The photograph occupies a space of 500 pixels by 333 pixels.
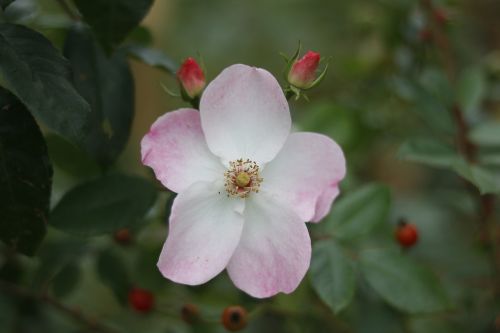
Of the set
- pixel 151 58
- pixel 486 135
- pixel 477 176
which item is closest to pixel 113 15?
pixel 151 58

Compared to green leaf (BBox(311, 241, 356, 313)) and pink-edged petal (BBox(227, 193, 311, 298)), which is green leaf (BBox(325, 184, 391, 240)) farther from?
pink-edged petal (BBox(227, 193, 311, 298))

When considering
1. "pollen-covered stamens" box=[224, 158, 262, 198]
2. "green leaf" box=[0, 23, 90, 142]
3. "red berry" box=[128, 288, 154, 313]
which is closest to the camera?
"green leaf" box=[0, 23, 90, 142]

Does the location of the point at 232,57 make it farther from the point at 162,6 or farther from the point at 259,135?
the point at 259,135

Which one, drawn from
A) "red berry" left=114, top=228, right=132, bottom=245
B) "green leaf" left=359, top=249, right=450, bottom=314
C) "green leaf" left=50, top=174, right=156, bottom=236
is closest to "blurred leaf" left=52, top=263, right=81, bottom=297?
"red berry" left=114, top=228, right=132, bottom=245

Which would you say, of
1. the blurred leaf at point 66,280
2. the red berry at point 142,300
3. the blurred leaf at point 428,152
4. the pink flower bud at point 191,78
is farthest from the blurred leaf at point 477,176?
the blurred leaf at point 66,280

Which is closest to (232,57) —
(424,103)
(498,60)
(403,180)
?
(403,180)

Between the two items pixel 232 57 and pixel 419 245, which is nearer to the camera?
pixel 419 245

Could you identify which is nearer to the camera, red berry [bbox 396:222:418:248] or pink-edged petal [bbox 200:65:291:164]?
pink-edged petal [bbox 200:65:291:164]

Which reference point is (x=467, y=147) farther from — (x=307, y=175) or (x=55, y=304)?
(x=55, y=304)
